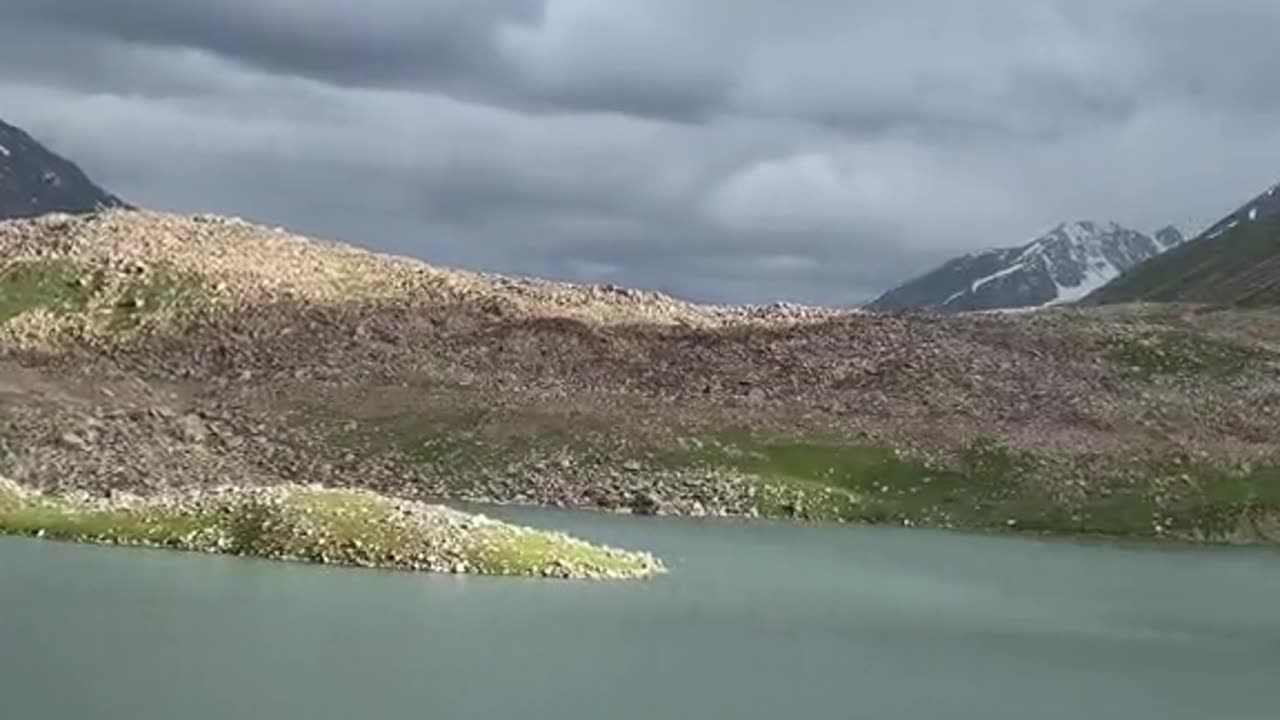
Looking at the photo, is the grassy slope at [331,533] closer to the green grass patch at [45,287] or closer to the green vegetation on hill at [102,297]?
the green vegetation on hill at [102,297]

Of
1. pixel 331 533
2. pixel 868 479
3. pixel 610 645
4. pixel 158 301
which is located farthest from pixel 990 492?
pixel 158 301

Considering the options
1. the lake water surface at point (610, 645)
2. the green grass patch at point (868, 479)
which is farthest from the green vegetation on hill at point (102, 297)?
the lake water surface at point (610, 645)

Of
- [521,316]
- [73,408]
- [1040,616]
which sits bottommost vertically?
[1040,616]

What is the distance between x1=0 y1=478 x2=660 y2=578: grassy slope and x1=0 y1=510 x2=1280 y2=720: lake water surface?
1930 millimetres

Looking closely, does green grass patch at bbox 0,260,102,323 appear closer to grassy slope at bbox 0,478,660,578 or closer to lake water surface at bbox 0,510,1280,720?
grassy slope at bbox 0,478,660,578

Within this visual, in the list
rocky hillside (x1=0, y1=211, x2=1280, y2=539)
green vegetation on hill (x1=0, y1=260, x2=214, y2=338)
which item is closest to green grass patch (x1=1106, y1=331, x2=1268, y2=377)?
rocky hillside (x1=0, y1=211, x2=1280, y2=539)

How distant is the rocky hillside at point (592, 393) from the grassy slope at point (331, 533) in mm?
14799

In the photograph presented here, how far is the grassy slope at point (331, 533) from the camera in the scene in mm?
52906

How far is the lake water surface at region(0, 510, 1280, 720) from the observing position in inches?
1249

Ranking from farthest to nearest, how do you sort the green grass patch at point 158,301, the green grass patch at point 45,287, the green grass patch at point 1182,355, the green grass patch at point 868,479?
the green grass patch at point 1182,355 → the green grass patch at point 45,287 → the green grass patch at point 158,301 → the green grass patch at point 868,479

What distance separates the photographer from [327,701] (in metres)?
30.5

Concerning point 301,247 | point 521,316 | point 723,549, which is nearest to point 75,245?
point 301,247

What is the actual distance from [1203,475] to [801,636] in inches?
2229

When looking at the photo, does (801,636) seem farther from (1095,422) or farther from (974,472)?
(1095,422)
